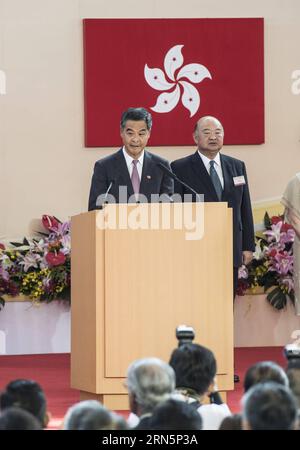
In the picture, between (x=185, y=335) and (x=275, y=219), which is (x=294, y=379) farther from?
(x=275, y=219)

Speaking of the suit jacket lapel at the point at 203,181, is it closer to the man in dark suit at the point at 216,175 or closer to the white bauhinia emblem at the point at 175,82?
the man in dark suit at the point at 216,175

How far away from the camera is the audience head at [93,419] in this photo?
304 centimetres

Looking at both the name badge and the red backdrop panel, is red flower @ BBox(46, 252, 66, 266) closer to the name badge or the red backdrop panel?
the red backdrop panel

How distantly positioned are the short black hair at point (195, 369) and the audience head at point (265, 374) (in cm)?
A: 19

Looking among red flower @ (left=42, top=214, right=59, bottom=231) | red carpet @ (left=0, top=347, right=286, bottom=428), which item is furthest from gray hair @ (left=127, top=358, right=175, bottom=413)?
red flower @ (left=42, top=214, right=59, bottom=231)

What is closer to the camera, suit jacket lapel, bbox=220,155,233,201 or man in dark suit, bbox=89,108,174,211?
man in dark suit, bbox=89,108,174,211

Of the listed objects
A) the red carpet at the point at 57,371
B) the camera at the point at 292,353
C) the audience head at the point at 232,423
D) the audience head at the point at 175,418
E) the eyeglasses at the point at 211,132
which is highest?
the eyeglasses at the point at 211,132

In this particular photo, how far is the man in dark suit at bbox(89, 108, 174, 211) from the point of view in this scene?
252 inches

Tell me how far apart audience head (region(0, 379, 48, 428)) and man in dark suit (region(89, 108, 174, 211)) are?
9.22ft

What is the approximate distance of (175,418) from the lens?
124 inches

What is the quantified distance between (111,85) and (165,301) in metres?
4.15

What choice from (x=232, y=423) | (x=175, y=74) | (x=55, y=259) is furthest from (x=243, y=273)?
(x=232, y=423)

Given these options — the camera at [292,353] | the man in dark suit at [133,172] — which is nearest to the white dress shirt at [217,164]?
the man in dark suit at [133,172]
